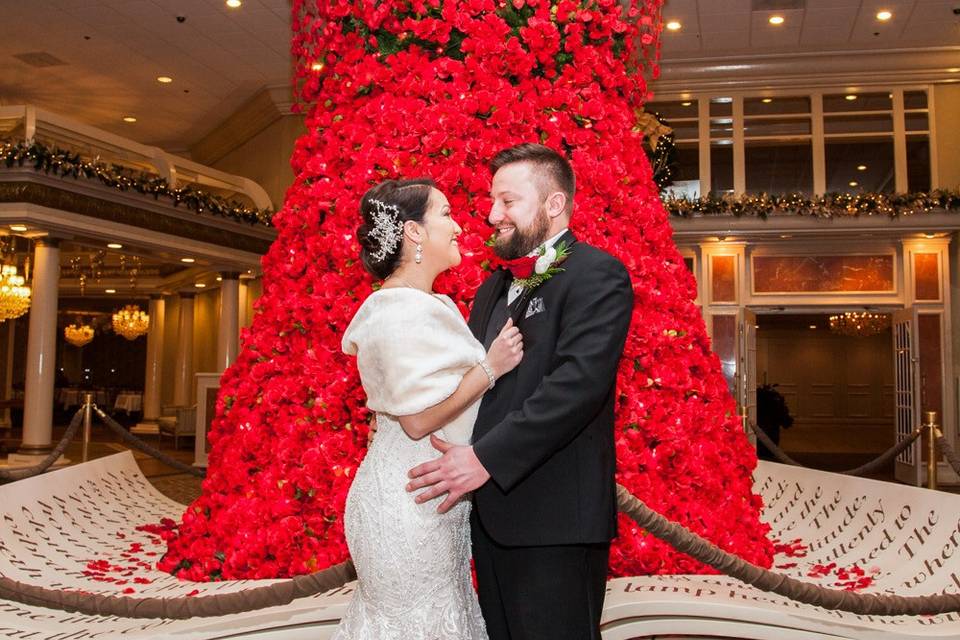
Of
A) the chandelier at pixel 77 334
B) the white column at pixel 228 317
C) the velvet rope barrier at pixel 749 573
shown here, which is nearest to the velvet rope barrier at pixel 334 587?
the velvet rope barrier at pixel 749 573

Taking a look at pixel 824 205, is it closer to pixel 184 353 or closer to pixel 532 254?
pixel 532 254

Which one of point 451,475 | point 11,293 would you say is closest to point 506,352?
point 451,475

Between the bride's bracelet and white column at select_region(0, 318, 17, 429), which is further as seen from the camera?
white column at select_region(0, 318, 17, 429)

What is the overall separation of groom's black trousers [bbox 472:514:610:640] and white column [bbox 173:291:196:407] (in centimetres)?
1529

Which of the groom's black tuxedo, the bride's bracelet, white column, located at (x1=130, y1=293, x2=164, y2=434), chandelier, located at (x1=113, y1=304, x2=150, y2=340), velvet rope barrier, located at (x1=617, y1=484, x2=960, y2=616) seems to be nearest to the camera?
the groom's black tuxedo

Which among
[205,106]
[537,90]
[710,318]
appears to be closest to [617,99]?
[537,90]

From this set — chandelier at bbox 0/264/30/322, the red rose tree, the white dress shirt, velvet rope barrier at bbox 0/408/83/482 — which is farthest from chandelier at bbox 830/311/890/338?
the white dress shirt

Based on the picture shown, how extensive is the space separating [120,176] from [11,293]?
3.53 meters

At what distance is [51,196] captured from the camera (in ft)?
31.6

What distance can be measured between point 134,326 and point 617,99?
16859 mm

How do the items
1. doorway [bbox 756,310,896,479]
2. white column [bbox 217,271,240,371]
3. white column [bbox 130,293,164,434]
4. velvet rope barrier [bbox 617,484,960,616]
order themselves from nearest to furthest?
velvet rope barrier [bbox 617,484,960,616], white column [bbox 217,271,240,371], white column [bbox 130,293,164,434], doorway [bbox 756,310,896,479]

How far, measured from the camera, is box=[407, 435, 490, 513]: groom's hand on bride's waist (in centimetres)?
165

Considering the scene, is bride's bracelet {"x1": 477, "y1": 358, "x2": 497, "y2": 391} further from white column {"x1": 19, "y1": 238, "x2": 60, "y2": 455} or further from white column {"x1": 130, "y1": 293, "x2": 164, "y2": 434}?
white column {"x1": 130, "y1": 293, "x2": 164, "y2": 434}

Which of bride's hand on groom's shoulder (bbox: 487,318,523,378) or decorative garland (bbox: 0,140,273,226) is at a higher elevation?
decorative garland (bbox: 0,140,273,226)
